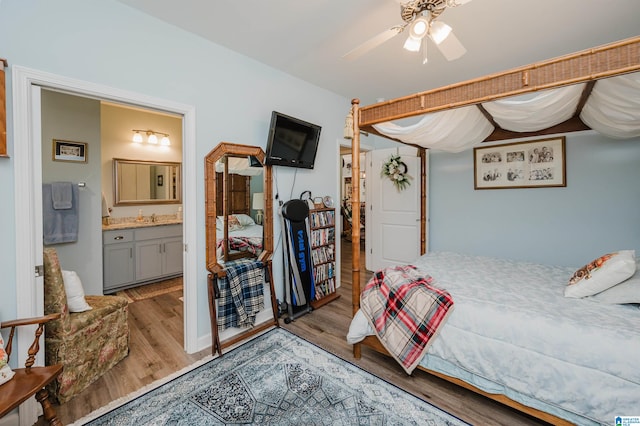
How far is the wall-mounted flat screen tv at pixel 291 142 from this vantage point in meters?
2.71

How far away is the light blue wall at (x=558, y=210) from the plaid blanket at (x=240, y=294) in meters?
2.71

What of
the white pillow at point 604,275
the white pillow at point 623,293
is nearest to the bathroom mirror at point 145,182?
the white pillow at point 604,275

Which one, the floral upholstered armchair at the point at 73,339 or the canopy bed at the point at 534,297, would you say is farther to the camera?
the floral upholstered armchair at the point at 73,339

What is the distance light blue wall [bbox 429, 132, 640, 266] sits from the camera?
270 centimetres

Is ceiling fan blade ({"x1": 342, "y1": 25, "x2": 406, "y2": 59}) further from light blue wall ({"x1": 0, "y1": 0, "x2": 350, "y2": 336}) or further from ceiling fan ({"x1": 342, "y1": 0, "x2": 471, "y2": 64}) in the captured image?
light blue wall ({"x1": 0, "y1": 0, "x2": 350, "y2": 336})

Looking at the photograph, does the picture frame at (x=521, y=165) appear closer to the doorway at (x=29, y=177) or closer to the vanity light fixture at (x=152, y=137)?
the doorway at (x=29, y=177)

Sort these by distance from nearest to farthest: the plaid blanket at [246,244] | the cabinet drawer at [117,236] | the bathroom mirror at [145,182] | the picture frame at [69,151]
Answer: the plaid blanket at [246,244] → the picture frame at [69,151] → the cabinet drawer at [117,236] → the bathroom mirror at [145,182]

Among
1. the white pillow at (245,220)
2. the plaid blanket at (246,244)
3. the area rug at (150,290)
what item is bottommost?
the area rug at (150,290)

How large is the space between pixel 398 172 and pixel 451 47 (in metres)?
2.42

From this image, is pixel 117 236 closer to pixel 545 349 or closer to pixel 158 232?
pixel 158 232

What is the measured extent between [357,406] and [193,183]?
6.88ft

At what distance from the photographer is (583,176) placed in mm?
2875

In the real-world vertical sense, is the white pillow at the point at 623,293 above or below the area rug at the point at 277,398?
above

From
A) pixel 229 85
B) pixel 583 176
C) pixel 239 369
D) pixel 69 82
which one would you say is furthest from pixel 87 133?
pixel 583 176
